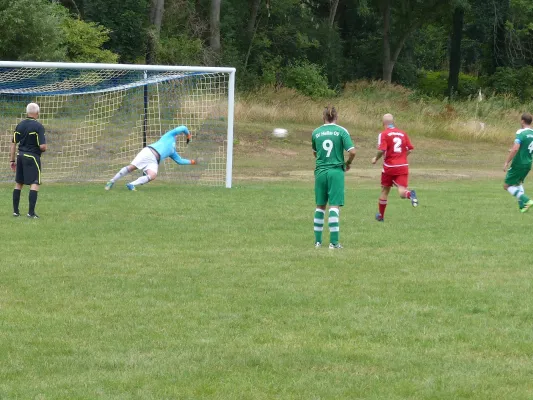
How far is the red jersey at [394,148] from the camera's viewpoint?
1546 cm

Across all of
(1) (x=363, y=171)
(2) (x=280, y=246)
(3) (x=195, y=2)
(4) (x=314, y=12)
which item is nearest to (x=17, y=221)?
(2) (x=280, y=246)

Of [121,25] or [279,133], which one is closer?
[279,133]

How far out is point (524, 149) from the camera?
16.4m

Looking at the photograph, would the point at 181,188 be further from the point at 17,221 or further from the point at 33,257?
the point at 33,257

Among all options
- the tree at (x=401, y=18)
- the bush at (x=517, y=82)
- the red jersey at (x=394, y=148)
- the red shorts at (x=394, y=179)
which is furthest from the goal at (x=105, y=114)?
the bush at (x=517, y=82)

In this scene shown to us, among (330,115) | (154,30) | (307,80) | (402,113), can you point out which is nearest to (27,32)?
(154,30)

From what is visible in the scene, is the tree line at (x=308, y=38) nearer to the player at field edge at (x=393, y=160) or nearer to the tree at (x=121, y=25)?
the tree at (x=121, y=25)

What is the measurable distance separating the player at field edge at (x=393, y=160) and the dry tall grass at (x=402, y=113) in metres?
20.1

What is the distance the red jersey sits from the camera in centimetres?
1546

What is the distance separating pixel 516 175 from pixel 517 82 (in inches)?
1648

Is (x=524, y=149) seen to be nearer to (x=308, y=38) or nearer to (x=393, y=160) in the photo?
(x=393, y=160)

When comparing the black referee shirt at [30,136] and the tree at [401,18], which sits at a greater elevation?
the tree at [401,18]

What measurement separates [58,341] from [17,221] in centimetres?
768

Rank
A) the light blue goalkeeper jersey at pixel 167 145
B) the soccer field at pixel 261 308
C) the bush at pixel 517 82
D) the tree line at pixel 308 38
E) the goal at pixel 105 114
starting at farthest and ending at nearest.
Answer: the bush at pixel 517 82 → the tree line at pixel 308 38 → the goal at pixel 105 114 → the light blue goalkeeper jersey at pixel 167 145 → the soccer field at pixel 261 308
